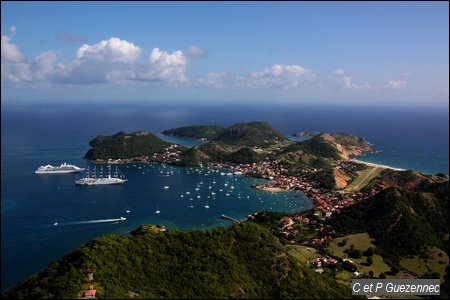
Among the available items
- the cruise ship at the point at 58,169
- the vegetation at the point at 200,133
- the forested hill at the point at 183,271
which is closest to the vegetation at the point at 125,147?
the cruise ship at the point at 58,169

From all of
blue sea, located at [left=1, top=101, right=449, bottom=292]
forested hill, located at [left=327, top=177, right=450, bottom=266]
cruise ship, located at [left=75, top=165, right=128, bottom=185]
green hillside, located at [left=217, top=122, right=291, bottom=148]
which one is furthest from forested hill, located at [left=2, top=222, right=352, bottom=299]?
green hillside, located at [left=217, top=122, right=291, bottom=148]

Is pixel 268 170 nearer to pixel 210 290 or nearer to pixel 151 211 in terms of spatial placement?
pixel 151 211

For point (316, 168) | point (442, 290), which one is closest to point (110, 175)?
point (316, 168)

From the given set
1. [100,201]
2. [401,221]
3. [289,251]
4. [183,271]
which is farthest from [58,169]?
[401,221]

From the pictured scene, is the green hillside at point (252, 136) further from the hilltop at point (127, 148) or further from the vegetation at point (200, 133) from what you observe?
the hilltop at point (127, 148)

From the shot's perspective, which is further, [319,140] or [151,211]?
[319,140]

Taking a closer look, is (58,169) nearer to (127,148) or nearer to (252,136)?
(127,148)
